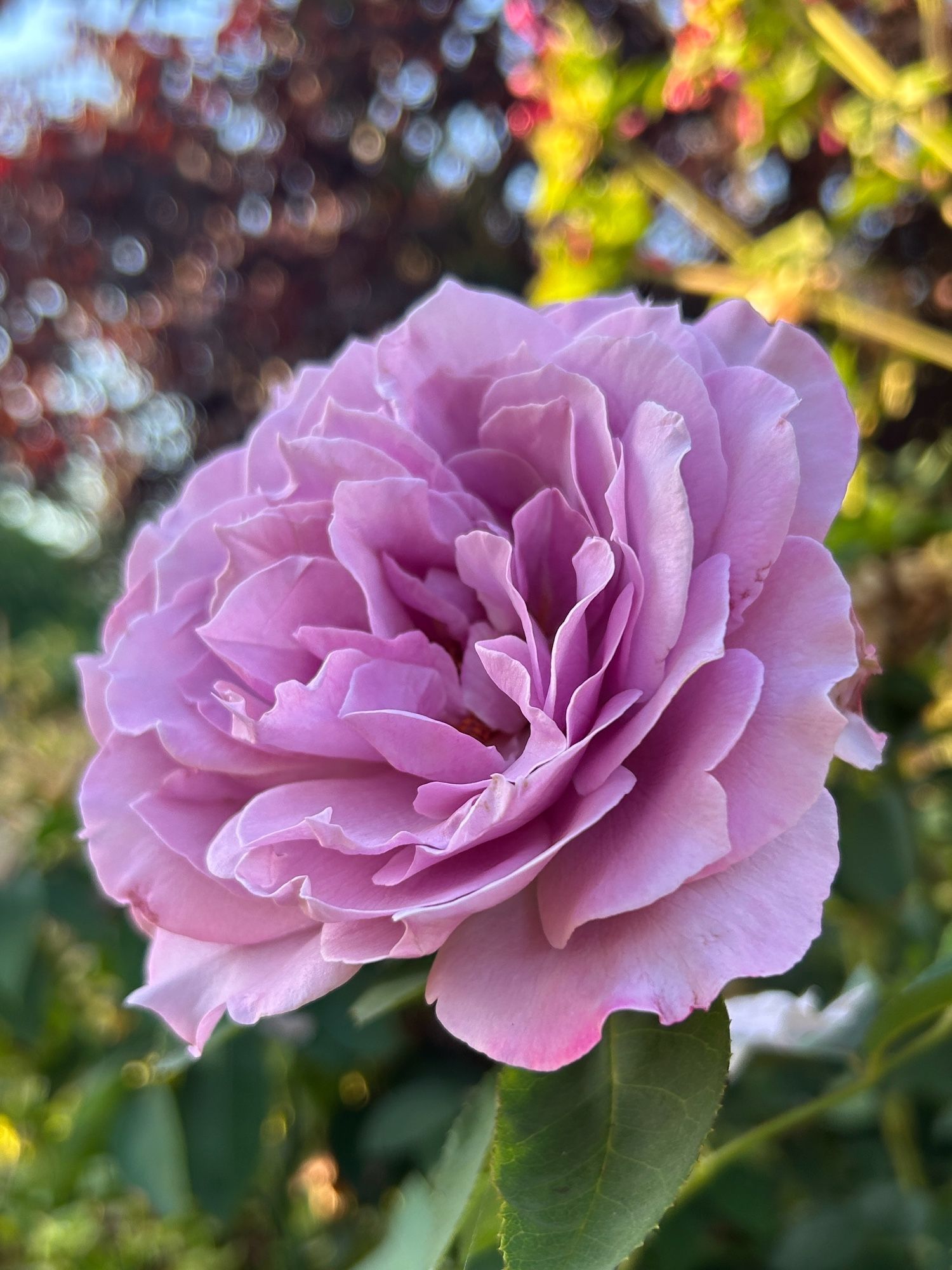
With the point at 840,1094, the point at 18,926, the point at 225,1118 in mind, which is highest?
the point at 840,1094

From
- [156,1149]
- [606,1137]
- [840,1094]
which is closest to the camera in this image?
[606,1137]

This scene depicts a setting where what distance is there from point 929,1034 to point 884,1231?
0.57m

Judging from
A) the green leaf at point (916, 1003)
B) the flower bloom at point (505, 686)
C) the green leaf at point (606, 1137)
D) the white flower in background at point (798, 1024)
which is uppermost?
the flower bloom at point (505, 686)

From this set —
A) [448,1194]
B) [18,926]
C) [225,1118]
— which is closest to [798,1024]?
[448,1194]

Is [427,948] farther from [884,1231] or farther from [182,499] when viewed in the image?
[884,1231]

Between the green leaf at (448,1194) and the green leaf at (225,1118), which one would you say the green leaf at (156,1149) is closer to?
the green leaf at (225,1118)

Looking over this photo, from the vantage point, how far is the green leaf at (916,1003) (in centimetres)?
47

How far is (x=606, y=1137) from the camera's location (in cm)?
40

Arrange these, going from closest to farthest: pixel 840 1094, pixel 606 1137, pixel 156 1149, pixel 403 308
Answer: pixel 606 1137, pixel 840 1094, pixel 156 1149, pixel 403 308

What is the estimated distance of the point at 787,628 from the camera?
1.29 ft

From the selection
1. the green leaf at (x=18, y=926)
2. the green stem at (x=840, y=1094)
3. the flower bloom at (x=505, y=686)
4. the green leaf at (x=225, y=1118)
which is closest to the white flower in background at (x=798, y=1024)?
the green stem at (x=840, y=1094)

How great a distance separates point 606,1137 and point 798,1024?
0.94 feet

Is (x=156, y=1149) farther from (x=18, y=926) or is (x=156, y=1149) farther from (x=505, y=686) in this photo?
(x=505, y=686)

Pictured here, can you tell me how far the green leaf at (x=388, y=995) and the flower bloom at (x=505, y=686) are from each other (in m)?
0.08
